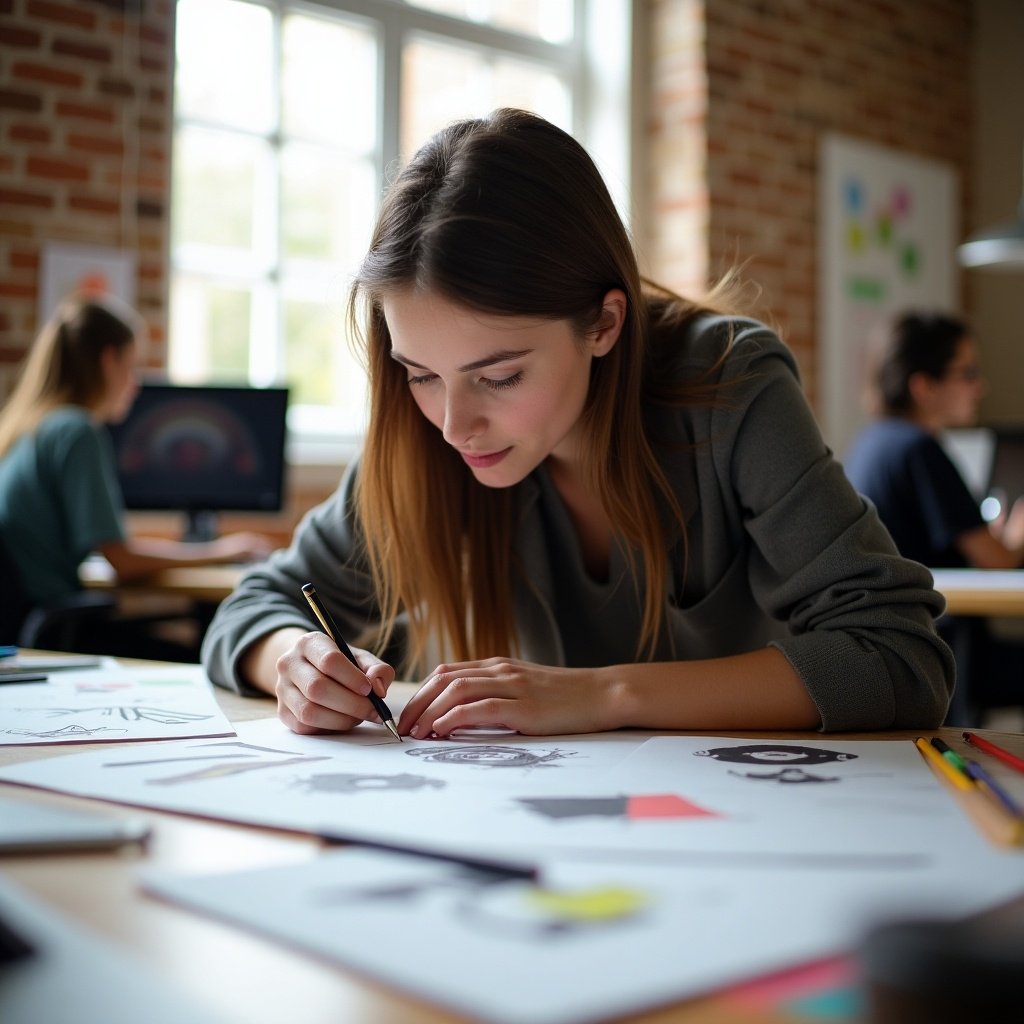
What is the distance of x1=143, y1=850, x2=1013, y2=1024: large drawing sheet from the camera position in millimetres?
445

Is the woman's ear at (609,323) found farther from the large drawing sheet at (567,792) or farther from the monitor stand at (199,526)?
the monitor stand at (199,526)

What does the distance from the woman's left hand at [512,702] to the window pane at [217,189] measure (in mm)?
3232

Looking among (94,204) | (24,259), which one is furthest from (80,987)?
(94,204)

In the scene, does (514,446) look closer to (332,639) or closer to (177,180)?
(332,639)

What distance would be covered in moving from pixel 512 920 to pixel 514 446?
2.42 feet

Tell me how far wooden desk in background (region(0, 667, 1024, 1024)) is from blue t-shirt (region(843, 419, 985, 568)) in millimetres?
2512

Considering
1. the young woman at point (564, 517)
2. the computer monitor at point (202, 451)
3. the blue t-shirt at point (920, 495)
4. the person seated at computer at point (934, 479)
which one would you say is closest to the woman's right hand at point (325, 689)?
the young woman at point (564, 517)

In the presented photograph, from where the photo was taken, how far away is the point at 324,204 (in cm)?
427

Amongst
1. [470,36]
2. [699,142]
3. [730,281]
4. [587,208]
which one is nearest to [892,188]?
[699,142]

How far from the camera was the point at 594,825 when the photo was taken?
2.23 feet

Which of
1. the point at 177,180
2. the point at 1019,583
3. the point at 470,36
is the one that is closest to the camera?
the point at 1019,583

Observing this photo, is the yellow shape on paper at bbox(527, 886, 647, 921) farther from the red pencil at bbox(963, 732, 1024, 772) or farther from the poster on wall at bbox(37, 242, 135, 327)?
the poster on wall at bbox(37, 242, 135, 327)

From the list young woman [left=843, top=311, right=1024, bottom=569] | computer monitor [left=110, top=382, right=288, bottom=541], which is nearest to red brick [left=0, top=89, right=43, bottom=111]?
computer monitor [left=110, top=382, right=288, bottom=541]

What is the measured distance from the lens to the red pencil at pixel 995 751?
33.1 inches
